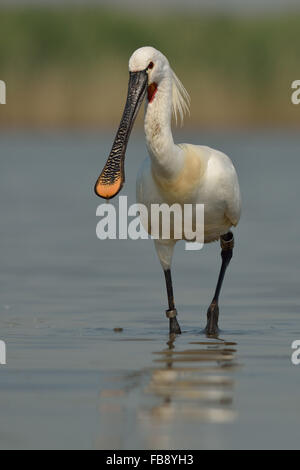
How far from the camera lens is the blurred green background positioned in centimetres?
3291

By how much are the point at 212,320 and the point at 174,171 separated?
1072 millimetres

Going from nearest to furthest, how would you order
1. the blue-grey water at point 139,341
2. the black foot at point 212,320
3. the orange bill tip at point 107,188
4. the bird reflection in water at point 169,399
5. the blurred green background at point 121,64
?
the bird reflection in water at point 169,399, the blue-grey water at point 139,341, the orange bill tip at point 107,188, the black foot at point 212,320, the blurred green background at point 121,64

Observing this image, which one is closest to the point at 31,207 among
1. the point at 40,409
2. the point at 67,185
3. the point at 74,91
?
the point at 67,185

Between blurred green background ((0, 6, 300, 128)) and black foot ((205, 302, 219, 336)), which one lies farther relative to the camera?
blurred green background ((0, 6, 300, 128))

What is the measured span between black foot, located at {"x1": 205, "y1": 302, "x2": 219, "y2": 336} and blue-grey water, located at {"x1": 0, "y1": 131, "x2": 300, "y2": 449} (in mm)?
59

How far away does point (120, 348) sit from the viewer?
8078mm

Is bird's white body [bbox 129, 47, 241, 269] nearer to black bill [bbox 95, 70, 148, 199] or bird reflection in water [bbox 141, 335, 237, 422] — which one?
black bill [bbox 95, 70, 148, 199]

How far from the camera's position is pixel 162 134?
325 inches

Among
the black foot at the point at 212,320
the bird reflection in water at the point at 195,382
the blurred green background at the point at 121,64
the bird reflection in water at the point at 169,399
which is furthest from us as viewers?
the blurred green background at the point at 121,64

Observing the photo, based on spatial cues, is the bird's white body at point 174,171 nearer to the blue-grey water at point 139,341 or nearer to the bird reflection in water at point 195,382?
the blue-grey water at point 139,341

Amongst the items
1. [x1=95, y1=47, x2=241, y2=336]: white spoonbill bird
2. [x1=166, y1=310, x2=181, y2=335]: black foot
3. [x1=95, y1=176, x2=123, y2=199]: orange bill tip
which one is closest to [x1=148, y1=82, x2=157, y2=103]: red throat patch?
[x1=95, y1=47, x2=241, y2=336]: white spoonbill bird

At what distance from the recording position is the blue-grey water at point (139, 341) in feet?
19.4

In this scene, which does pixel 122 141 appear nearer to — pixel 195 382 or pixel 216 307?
pixel 216 307

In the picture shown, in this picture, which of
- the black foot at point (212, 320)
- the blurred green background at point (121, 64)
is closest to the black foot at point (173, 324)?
the black foot at point (212, 320)
